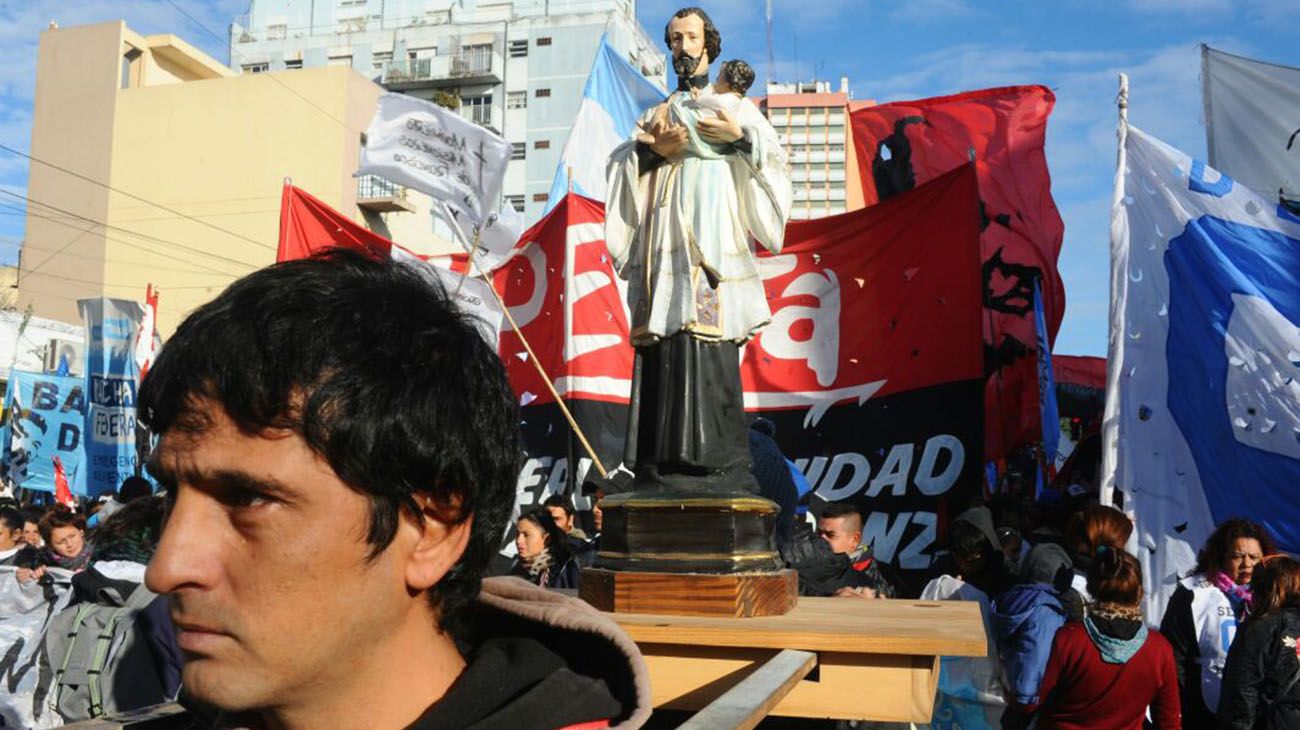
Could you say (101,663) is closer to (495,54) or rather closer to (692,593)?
(692,593)

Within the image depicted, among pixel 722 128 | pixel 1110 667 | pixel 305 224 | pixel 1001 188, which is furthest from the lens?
pixel 305 224

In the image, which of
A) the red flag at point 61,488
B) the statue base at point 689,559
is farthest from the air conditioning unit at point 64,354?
the statue base at point 689,559

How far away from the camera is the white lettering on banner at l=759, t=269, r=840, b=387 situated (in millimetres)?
10086

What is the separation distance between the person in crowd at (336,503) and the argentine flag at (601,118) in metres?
11.1

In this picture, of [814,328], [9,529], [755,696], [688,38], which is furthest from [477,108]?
[755,696]

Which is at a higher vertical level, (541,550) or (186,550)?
(186,550)

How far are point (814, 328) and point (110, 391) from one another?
9.72 m

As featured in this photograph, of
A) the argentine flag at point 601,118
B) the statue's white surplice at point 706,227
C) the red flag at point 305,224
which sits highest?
the argentine flag at point 601,118

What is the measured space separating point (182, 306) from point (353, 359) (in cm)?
4632

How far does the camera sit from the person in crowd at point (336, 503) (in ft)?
4.72

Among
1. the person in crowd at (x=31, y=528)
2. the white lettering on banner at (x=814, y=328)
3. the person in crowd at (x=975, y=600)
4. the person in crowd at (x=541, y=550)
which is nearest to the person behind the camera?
the person in crowd at (x=975, y=600)

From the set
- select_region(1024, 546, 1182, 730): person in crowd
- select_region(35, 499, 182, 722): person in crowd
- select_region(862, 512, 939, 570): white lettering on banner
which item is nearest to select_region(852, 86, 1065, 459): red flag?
select_region(862, 512, 939, 570): white lettering on banner

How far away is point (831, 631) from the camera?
9.45 feet

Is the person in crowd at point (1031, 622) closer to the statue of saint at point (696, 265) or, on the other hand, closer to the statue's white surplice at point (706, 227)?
the statue of saint at point (696, 265)
